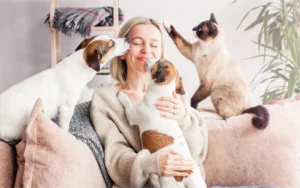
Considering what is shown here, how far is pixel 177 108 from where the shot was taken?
1330 millimetres

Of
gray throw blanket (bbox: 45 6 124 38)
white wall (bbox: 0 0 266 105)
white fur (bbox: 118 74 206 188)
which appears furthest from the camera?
white wall (bbox: 0 0 266 105)

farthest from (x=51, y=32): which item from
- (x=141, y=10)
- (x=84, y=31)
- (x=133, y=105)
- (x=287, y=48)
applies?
(x=287, y=48)

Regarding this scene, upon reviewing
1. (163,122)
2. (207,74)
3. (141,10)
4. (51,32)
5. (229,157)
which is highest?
(141,10)

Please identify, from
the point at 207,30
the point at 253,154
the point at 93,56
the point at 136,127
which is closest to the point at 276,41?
the point at 207,30

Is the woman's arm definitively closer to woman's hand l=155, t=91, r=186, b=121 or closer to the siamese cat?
woman's hand l=155, t=91, r=186, b=121

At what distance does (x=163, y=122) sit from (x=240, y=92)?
1.57ft

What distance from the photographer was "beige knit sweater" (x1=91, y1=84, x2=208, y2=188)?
52.3 inches

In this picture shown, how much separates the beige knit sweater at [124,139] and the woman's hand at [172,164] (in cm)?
7

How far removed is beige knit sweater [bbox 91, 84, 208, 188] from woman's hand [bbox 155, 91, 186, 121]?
85 millimetres

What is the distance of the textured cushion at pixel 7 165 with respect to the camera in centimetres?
117

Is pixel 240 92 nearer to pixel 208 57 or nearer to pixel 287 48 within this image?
pixel 208 57

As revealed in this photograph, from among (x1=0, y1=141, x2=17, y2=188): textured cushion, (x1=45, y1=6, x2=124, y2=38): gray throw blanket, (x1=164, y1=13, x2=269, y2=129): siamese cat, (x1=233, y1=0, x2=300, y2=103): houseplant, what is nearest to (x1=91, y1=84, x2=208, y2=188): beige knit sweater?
(x1=164, y1=13, x2=269, y2=129): siamese cat

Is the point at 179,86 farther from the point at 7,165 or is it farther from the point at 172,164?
the point at 7,165

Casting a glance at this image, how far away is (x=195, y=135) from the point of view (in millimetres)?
1441
